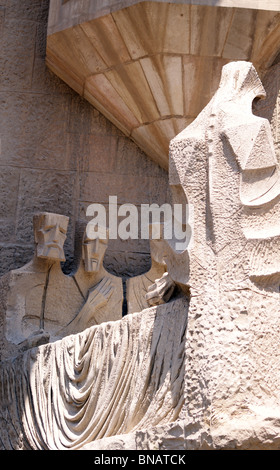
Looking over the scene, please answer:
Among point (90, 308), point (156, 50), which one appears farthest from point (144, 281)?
point (156, 50)

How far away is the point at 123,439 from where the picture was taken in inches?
181

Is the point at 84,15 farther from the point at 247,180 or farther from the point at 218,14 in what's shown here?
the point at 247,180

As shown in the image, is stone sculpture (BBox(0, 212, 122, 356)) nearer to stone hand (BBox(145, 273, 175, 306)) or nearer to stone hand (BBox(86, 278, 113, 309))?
stone hand (BBox(86, 278, 113, 309))

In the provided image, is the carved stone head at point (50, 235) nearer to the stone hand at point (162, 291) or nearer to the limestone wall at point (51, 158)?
the limestone wall at point (51, 158)

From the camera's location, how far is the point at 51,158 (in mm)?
7047

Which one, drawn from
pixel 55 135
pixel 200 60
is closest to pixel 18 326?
pixel 55 135

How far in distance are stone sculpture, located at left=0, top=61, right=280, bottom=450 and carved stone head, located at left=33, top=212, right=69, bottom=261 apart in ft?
3.61

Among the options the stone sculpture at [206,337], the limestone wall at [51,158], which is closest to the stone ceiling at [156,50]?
the limestone wall at [51,158]

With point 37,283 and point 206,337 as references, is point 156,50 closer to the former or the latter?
point 37,283

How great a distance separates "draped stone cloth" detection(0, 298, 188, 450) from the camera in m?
4.65

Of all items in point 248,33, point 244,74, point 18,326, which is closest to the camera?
point 244,74

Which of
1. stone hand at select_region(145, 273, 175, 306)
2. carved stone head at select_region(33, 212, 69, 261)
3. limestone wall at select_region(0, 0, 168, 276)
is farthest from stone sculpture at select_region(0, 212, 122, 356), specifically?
stone hand at select_region(145, 273, 175, 306)

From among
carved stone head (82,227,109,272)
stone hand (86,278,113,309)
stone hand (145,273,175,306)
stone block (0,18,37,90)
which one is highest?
stone block (0,18,37,90)

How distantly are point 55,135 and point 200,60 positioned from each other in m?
1.11
